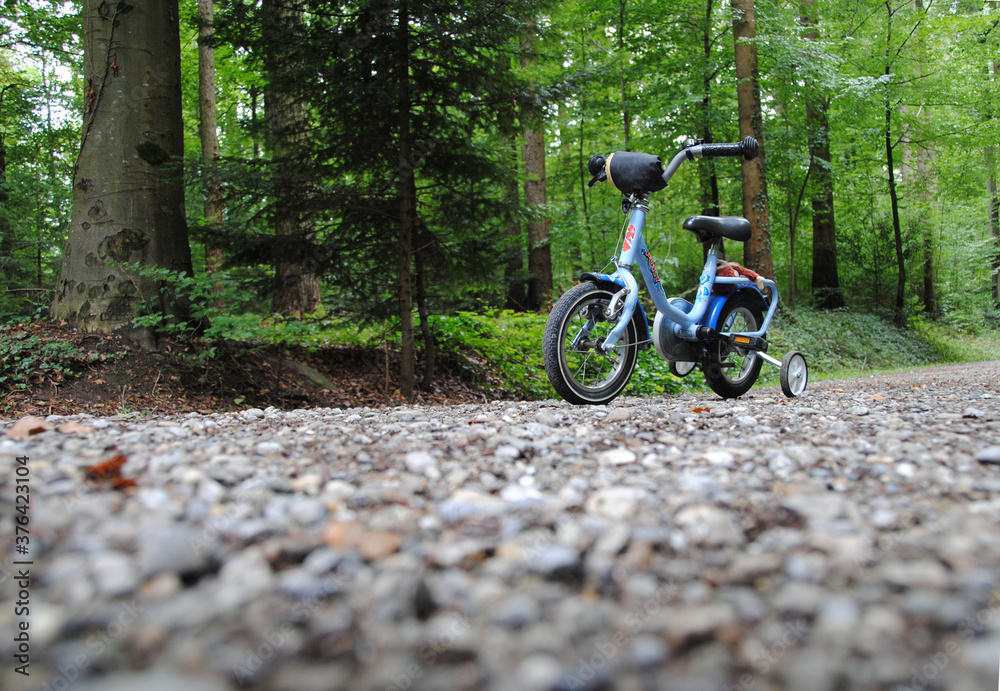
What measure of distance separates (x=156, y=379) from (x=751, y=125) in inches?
389

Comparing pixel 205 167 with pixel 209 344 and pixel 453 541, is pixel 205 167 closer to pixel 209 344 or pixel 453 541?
pixel 209 344

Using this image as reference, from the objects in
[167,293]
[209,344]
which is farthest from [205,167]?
[209,344]

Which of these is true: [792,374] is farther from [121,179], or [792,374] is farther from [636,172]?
[121,179]

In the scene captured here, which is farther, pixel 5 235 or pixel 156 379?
pixel 5 235

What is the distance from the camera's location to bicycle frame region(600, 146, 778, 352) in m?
3.66

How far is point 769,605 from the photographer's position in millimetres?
1020

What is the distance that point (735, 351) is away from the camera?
4465mm

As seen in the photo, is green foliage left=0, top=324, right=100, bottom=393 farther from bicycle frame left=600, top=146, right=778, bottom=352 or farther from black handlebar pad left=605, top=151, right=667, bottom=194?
black handlebar pad left=605, top=151, right=667, bottom=194

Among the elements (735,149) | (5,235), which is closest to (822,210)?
(735,149)

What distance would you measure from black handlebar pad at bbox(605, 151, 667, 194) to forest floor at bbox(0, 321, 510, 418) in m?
2.90

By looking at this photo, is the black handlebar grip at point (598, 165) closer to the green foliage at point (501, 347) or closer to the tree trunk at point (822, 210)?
the green foliage at point (501, 347)

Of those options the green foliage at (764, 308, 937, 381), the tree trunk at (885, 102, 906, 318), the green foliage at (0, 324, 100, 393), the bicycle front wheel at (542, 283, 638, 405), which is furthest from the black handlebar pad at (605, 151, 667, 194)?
the tree trunk at (885, 102, 906, 318)

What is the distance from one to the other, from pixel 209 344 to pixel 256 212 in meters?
1.22

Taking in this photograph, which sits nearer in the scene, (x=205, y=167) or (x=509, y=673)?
(x=509, y=673)
